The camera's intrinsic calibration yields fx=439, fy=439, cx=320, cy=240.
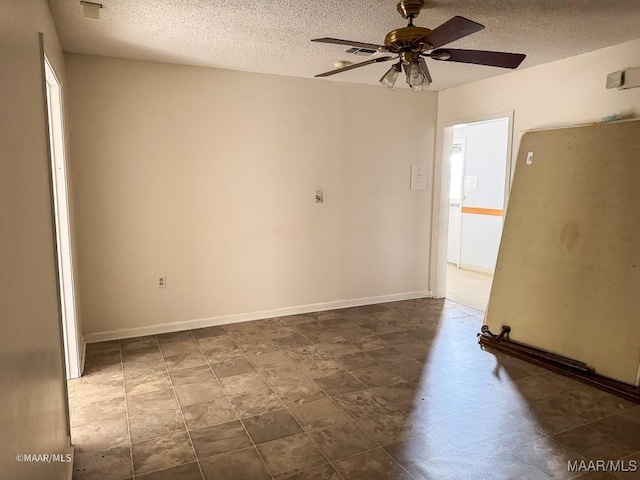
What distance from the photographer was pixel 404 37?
2.31 m

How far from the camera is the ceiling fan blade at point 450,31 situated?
76.0 inches

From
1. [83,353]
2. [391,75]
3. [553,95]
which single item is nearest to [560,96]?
[553,95]

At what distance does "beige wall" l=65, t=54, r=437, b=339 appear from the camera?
387 centimetres

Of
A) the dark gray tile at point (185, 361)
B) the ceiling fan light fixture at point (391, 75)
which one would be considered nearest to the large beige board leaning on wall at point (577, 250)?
the ceiling fan light fixture at point (391, 75)

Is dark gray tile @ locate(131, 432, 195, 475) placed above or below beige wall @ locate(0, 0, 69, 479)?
below

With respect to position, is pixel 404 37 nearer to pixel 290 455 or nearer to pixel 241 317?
pixel 290 455

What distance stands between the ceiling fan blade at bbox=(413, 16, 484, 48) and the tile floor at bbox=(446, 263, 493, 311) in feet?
10.8

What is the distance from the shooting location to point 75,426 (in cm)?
261

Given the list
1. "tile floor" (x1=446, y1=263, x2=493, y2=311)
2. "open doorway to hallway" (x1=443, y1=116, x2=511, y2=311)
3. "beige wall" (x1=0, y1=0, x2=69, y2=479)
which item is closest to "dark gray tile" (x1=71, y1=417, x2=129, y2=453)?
"beige wall" (x1=0, y1=0, x2=69, y2=479)

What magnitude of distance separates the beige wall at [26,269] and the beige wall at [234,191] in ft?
6.08

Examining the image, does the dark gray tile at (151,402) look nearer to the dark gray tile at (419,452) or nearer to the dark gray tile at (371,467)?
the dark gray tile at (371,467)

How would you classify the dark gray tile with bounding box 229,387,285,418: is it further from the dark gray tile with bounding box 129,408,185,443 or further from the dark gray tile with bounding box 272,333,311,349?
the dark gray tile with bounding box 272,333,311,349

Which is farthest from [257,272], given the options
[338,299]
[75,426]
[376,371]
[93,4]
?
[93,4]

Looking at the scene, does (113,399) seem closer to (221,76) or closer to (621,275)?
(221,76)
